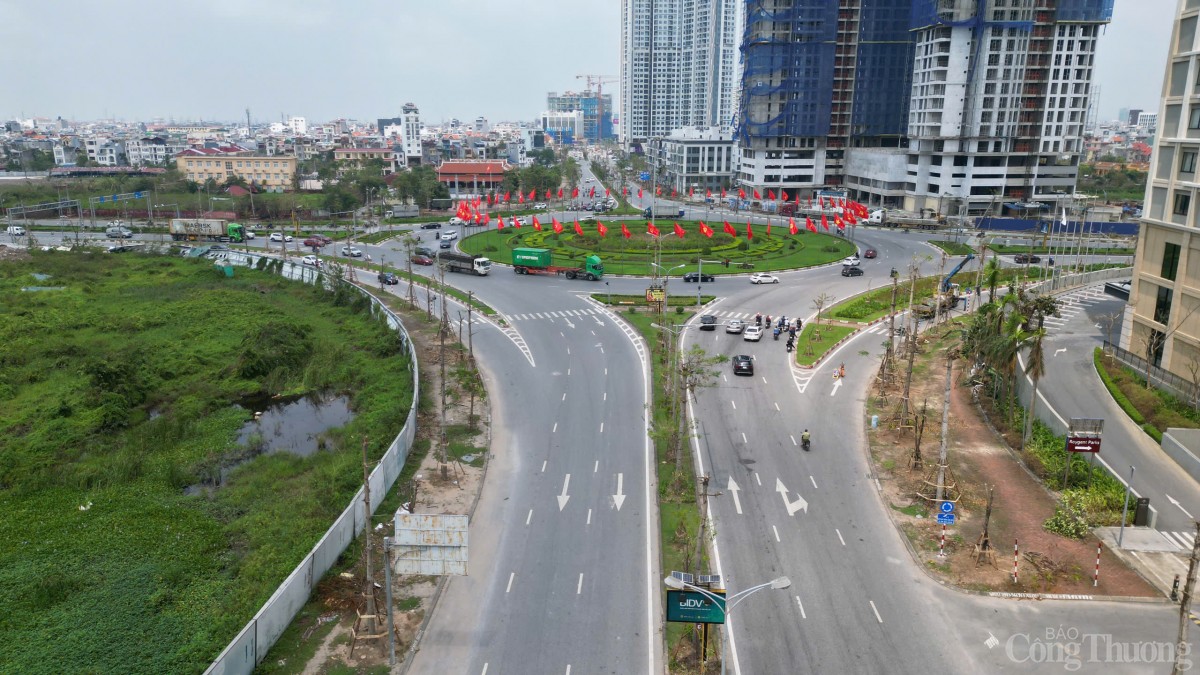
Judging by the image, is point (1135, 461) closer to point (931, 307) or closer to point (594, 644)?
point (594, 644)

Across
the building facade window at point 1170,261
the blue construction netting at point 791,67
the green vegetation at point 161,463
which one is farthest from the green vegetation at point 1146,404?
the blue construction netting at point 791,67

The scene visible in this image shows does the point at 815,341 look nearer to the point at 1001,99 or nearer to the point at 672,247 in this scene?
the point at 672,247

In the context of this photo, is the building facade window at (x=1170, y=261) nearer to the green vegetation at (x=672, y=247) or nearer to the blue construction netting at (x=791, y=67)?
the green vegetation at (x=672, y=247)

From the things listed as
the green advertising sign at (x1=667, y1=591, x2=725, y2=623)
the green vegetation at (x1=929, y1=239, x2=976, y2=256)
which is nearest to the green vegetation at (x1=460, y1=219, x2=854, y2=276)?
the green vegetation at (x1=929, y1=239, x2=976, y2=256)

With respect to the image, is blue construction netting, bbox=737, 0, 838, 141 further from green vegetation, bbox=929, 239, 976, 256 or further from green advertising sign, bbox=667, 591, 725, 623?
green advertising sign, bbox=667, 591, 725, 623

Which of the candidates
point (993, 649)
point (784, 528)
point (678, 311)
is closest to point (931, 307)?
point (678, 311)

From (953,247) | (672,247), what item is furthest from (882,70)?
(672,247)
